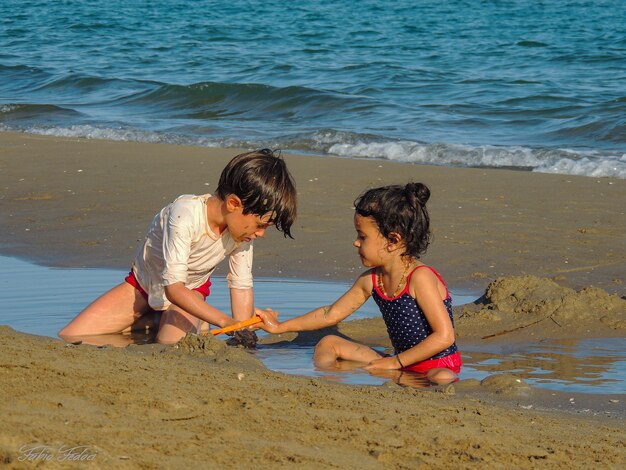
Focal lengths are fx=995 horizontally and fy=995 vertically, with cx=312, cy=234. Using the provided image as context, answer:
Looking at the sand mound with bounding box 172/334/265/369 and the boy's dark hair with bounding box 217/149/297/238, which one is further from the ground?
the boy's dark hair with bounding box 217/149/297/238

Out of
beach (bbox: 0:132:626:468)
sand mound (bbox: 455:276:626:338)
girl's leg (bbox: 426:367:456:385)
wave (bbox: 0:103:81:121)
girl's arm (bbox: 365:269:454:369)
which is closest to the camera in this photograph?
beach (bbox: 0:132:626:468)

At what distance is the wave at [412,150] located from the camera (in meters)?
9.60

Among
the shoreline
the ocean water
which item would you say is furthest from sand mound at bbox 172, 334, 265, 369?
the ocean water

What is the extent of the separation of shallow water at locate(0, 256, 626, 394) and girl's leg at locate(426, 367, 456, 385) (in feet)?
0.24

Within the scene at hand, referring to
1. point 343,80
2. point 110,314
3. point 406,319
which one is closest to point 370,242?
point 406,319

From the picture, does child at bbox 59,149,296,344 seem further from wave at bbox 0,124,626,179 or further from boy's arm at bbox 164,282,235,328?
wave at bbox 0,124,626,179

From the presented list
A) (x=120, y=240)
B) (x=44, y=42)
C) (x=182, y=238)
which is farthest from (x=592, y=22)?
(x=182, y=238)

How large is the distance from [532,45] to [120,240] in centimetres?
1434

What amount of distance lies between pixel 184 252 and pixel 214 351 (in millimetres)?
626

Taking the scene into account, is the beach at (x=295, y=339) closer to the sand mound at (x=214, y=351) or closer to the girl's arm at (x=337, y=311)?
the sand mound at (x=214, y=351)

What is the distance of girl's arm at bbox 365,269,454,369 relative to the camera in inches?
163

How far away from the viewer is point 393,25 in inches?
912

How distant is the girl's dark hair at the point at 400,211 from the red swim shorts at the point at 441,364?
0.48 m

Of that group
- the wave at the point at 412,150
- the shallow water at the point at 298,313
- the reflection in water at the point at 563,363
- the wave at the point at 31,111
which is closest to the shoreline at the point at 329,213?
the shallow water at the point at 298,313
